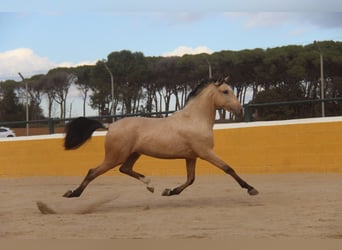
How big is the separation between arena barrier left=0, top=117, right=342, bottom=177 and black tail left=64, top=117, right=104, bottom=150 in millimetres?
4647

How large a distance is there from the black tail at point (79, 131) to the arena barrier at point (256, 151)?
4647 millimetres

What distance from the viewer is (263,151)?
11711 mm

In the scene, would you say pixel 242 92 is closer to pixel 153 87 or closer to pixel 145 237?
pixel 153 87

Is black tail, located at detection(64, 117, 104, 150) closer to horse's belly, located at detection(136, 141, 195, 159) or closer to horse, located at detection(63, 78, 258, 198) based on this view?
horse, located at detection(63, 78, 258, 198)

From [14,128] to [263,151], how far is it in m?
7.00

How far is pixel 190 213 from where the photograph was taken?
6.27 m

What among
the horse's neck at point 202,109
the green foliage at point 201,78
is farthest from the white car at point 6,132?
the horse's neck at point 202,109

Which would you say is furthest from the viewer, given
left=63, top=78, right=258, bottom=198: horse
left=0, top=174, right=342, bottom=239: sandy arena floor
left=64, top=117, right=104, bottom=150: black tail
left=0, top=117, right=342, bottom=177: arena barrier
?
left=0, top=117, right=342, bottom=177: arena barrier

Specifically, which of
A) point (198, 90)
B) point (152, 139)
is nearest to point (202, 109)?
point (198, 90)

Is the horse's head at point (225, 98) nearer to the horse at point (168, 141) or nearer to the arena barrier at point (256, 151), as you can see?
the horse at point (168, 141)

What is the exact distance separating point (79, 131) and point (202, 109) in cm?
165

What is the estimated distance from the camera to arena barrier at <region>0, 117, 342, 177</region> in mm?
11156

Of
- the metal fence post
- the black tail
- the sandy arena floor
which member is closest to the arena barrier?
the metal fence post

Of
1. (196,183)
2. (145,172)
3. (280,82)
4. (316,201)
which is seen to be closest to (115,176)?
(145,172)
